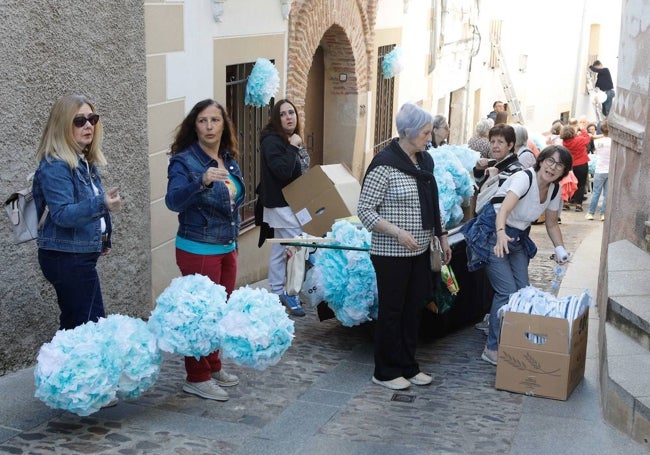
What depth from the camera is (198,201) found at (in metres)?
5.45

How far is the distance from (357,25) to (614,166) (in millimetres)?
6228

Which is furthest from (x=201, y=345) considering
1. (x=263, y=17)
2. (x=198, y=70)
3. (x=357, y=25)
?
(x=357, y=25)

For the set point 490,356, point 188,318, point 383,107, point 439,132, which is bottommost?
point 490,356

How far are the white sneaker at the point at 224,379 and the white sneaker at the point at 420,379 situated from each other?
1143 millimetres

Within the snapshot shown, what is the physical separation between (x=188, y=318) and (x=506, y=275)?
8.08ft

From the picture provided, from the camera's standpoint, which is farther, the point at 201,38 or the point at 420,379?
the point at 201,38

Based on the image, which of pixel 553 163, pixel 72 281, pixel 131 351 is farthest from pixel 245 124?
pixel 131 351

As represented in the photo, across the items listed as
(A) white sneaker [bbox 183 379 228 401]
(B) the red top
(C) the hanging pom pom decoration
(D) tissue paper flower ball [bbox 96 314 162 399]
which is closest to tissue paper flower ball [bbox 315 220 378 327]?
(A) white sneaker [bbox 183 379 228 401]

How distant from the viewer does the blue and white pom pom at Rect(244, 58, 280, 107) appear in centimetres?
935

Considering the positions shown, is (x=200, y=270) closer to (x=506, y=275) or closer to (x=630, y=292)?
(x=506, y=275)

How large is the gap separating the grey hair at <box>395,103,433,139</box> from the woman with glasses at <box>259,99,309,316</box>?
1901 millimetres

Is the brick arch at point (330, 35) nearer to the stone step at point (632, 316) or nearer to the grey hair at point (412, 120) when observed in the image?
the grey hair at point (412, 120)

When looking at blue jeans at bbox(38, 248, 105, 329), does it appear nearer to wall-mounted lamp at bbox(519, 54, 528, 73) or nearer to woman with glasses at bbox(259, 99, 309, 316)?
woman with glasses at bbox(259, 99, 309, 316)

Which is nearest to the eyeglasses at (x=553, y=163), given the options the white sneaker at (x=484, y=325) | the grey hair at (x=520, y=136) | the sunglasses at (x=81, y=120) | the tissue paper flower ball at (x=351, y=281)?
the tissue paper flower ball at (x=351, y=281)
